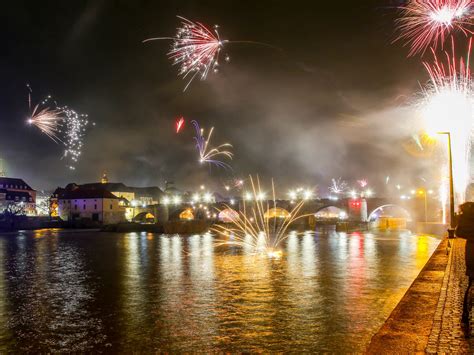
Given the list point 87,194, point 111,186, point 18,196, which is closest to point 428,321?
point 87,194

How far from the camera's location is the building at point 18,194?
117 metres

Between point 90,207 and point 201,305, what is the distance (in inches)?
4028

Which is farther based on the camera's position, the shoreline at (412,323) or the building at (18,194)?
the building at (18,194)

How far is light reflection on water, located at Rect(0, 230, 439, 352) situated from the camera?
10.3 meters

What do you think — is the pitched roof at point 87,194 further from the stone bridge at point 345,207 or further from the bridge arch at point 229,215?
the bridge arch at point 229,215

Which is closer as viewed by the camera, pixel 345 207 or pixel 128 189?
pixel 345 207

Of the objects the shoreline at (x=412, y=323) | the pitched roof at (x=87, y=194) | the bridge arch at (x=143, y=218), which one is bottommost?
the bridge arch at (x=143, y=218)

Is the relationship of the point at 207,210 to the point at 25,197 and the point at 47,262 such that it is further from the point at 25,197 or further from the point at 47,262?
the point at 47,262

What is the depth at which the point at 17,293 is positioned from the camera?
17.3 meters

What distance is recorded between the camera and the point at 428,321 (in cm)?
955

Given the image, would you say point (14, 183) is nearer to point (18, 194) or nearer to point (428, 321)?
point (18, 194)

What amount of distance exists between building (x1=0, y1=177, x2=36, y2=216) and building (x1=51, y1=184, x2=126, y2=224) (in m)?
12.3

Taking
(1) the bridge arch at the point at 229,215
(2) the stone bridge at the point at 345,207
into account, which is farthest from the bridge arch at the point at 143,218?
(1) the bridge arch at the point at 229,215

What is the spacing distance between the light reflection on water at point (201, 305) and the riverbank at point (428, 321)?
95cm
